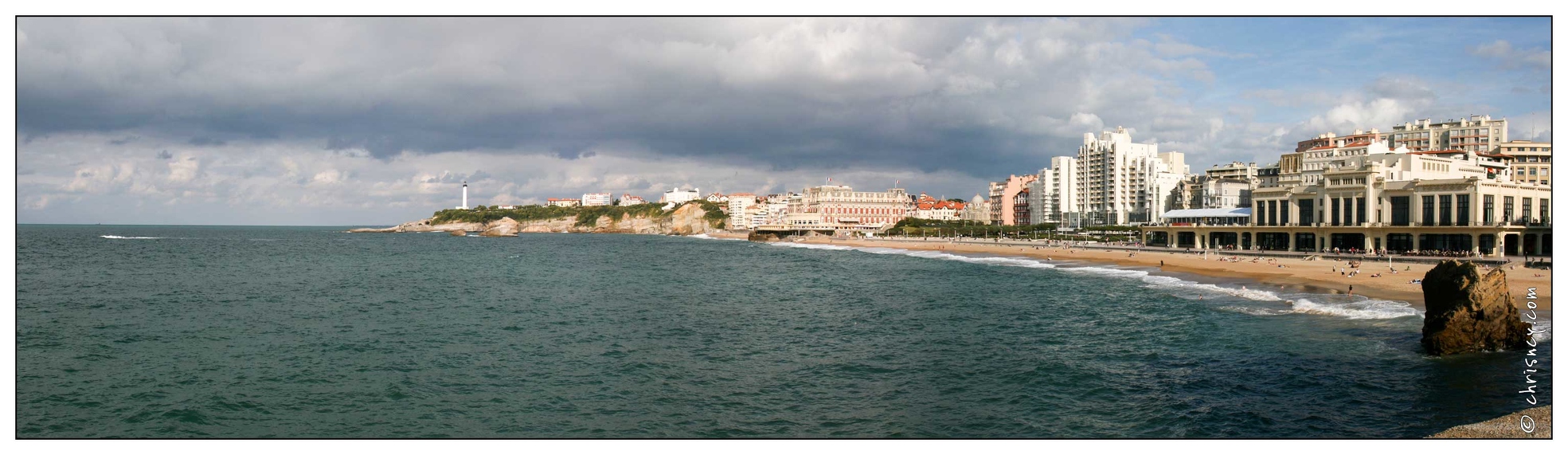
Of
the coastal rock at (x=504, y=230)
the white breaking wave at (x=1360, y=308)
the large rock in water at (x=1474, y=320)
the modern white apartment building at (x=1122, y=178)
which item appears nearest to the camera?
the large rock in water at (x=1474, y=320)

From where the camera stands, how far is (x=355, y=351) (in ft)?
70.5

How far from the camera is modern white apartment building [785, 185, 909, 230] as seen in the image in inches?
7067

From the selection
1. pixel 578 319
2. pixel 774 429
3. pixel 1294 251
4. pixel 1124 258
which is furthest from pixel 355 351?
pixel 1294 251

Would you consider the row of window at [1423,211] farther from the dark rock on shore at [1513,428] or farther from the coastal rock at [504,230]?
the coastal rock at [504,230]

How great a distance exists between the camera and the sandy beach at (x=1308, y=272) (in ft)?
106

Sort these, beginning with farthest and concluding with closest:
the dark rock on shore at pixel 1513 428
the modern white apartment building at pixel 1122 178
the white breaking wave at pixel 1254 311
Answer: the modern white apartment building at pixel 1122 178 → the white breaking wave at pixel 1254 311 → the dark rock on shore at pixel 1513 428

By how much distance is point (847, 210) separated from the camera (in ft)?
595

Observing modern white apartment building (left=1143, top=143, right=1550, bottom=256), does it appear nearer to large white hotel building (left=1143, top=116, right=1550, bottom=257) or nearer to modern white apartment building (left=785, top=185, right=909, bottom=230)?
large white hotel building (left=1143, top=116, right=1550, bottom=257)

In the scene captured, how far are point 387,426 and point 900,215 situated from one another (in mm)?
175861

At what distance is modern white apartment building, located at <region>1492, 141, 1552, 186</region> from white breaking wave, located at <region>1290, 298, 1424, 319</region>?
253ft

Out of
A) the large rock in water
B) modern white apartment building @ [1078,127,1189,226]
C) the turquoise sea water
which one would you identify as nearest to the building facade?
modern white apartment building @ [1078,127,1189,226]

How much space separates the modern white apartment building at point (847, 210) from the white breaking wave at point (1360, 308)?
145 m

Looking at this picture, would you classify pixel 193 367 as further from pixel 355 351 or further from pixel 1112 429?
pixel 1112 429

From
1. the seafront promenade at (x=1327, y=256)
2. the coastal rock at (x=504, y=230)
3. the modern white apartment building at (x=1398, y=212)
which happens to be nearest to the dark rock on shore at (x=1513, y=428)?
the seafront promenade at (x=1327, y=256)
